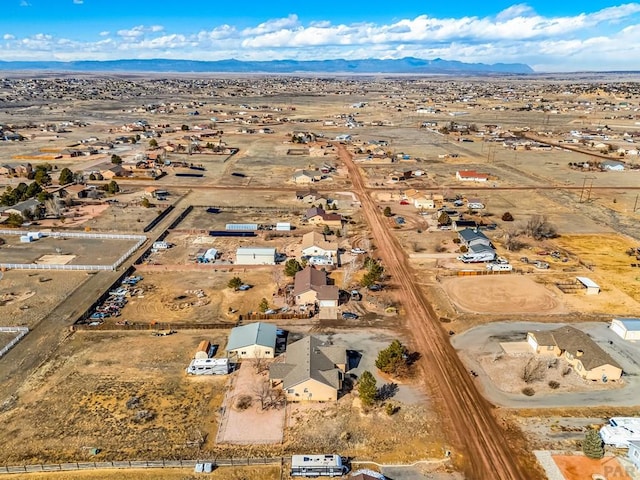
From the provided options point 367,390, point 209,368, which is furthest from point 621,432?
point 209,368

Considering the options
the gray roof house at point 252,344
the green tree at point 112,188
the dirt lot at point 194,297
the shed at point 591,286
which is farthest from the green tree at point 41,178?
the shed at point 591,286

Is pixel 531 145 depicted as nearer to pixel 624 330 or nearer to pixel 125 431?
pixel 624 330

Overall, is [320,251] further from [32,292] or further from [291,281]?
[32,292]

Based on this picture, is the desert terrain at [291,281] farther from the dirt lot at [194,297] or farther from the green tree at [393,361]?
the green tree at [393,361]

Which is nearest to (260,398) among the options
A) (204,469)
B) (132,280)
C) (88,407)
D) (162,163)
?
(204,469)

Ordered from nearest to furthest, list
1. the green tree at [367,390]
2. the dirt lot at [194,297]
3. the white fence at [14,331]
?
the green tree at [367,390], the white fence at [14,331], the dirt lot at [194,297]
